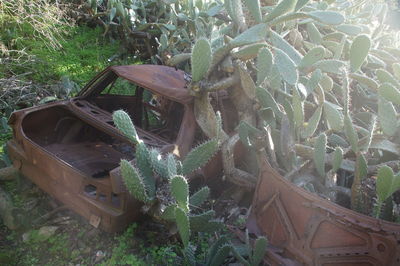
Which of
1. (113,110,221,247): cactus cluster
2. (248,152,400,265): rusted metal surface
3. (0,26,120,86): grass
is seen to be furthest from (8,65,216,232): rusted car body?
(0,26,120,86): grass

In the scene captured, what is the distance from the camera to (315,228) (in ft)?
9.39

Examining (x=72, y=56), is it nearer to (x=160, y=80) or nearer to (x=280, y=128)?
(x=160, y=80)

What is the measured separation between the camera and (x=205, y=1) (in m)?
7.40

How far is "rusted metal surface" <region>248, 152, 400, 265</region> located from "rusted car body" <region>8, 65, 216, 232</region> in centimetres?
99

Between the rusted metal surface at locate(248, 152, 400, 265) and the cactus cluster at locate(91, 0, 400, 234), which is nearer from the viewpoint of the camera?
the rusted metal surface at locate(248, 152, 400, 265)

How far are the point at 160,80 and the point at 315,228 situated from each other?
225cm

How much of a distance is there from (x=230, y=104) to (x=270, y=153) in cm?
107

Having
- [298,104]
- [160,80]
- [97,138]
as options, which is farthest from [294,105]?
[97,138]

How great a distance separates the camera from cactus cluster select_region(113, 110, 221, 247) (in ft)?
9.14

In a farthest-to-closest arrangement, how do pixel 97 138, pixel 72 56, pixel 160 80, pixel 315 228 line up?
pixel 72 56, pixel 97 138, pixel 160 80, pixel 315 228

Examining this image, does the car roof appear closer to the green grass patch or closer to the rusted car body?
the rusted car body

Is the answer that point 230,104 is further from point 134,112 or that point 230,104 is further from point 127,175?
point 127,175

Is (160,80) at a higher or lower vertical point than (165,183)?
higher

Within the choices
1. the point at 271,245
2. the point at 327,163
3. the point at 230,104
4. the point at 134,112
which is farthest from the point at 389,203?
the point at 134,112
